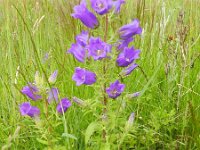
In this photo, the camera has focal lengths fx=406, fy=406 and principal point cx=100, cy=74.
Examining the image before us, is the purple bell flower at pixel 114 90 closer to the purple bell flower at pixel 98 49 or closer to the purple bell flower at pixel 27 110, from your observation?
the purple bell flower at pixel 98 49

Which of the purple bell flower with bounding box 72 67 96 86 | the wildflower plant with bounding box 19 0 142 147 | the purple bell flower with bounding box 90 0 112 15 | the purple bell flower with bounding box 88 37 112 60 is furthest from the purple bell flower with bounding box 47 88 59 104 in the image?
the purple bell flower with bounding box 90 0 112 15

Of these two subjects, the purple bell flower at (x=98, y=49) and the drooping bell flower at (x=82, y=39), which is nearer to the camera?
the purple bell flower at (x=98, y=49)

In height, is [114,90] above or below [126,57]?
below

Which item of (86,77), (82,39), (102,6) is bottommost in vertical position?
(86,77)

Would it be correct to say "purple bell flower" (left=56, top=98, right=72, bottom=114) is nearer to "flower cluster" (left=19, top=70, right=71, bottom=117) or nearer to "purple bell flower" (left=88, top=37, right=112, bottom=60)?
"flower cluster" (left=19, top=70, right=71, bottom=117)

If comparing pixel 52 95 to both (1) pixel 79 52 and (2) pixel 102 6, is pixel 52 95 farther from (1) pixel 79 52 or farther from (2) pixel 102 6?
(2) pixel 102 6

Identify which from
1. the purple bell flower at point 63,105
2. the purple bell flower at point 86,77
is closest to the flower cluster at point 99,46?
the purple bell flower at point 86,77

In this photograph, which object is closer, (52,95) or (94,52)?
(94,52)

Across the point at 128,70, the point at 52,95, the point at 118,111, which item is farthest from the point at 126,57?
the point at 52,95
